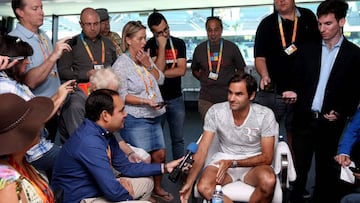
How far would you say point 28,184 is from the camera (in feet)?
5.08

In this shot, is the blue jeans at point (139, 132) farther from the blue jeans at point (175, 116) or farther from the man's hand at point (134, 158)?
the blue jeans at point (175, 116)

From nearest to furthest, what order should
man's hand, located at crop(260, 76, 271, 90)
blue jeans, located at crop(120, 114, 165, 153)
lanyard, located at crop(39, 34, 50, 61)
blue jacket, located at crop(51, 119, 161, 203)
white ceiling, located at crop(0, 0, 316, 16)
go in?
blue jacket, located at crop(51, 119, 161, 203), lanyard, located at crop(39, 34, 50, 61), blue jeans, located at crop(120, 114, 165, 153), man's hand, located at crop(260, 76, 271, 90), white ceiling, located at crop(0, 0, 316, 16)

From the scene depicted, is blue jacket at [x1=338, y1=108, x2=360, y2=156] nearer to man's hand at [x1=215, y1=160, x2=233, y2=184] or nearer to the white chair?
the white chair

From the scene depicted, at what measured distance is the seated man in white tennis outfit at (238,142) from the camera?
2775 millimetres

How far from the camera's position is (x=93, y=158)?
2.13 meters

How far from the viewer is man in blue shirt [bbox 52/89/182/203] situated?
2145mm

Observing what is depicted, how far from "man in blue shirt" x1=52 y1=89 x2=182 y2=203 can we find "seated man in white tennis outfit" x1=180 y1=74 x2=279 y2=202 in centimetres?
49

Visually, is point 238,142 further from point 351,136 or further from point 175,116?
point 175,116

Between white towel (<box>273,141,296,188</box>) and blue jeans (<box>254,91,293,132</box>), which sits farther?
blue jeans (<box>254,91,293,132</box>)

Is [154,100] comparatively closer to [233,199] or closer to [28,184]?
[233,199]

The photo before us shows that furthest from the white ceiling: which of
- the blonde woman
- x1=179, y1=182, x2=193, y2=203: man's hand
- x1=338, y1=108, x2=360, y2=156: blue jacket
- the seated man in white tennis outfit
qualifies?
x1=179, y1=182, x2=193, y2=203: man's hand

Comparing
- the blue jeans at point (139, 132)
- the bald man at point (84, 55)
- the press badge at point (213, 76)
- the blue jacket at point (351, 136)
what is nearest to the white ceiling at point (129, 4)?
the press badge at point (213, 76)

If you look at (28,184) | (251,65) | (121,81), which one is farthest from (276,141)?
(251,65)

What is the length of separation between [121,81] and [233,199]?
1.17 m
